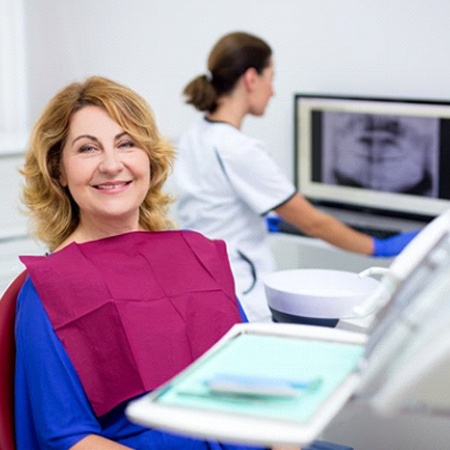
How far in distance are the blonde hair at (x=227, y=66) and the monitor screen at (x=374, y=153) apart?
554mm

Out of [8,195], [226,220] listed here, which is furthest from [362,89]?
[8,195]

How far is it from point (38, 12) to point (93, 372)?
238 centimetres

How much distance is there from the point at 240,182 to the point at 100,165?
89 centimetres

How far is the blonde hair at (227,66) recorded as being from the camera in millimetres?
2379

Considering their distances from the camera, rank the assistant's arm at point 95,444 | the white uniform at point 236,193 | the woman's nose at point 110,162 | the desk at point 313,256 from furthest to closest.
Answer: the desk at point 313,256 < the white uniform at point 236,193 < the woman's nose at point 110,162 < the assistant's arm at point 95,444

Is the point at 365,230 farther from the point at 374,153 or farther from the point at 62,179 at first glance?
the point at 62,179

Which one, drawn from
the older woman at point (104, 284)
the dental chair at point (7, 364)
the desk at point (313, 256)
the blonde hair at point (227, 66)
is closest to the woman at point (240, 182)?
the blonde hair at point (227, 66)

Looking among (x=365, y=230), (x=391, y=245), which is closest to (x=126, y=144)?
(x=391, y=245)

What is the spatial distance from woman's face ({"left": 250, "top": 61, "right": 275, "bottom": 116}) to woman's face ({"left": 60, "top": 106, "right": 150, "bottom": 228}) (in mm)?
1007

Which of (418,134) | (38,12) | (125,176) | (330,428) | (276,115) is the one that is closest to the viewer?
(125,176)

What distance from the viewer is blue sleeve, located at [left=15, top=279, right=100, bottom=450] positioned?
48.8 inches

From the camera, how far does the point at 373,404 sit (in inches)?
29.4

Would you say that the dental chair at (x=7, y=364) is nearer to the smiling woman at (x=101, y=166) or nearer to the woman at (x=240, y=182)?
the smiling woman at (x=101, y=166)

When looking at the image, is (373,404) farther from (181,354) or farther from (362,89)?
(362,89)
